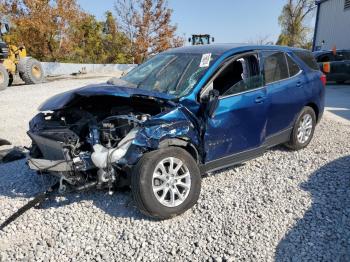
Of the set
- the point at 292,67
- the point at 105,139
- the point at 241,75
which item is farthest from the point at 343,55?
the point at 105,139

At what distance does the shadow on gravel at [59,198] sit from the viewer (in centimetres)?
382

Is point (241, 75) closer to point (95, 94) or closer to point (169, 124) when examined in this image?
point (169, 124)

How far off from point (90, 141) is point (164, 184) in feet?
3.03

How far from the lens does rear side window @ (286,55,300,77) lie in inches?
205

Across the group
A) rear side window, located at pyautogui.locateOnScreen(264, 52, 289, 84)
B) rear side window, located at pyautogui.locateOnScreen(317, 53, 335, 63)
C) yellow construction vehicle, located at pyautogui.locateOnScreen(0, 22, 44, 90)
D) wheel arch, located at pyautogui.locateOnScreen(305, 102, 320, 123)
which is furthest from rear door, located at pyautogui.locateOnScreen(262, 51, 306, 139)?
yellow construction vehicle, located at pyautogui.locateOnScreen(0, 22, 44, 90)

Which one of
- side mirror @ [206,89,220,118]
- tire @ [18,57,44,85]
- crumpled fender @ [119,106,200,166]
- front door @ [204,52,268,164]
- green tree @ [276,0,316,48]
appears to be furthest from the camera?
green tree @ [276,0,316,48]

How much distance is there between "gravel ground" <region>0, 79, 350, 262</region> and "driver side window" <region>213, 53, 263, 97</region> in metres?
1.15

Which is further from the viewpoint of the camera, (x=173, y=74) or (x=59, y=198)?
(x=173, y=74)

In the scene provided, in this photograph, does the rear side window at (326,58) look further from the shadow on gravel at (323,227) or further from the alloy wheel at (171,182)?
the alloy wheel at (171,182)

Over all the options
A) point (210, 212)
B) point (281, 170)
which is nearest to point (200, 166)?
point (210, 212)

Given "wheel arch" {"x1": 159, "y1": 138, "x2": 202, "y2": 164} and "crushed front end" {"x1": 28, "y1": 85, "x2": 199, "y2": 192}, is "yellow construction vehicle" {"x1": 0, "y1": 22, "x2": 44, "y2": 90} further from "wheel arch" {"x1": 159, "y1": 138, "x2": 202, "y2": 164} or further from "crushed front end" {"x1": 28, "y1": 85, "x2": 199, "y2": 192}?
"wheel arch" {"x1": 159, "y1": 138, "x2": 202, "y2": 164}

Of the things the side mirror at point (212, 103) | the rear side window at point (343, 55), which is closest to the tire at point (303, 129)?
the side mirror at point (212, 103)

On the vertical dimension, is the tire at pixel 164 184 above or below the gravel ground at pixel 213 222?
above

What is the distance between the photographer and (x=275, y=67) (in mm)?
4934
